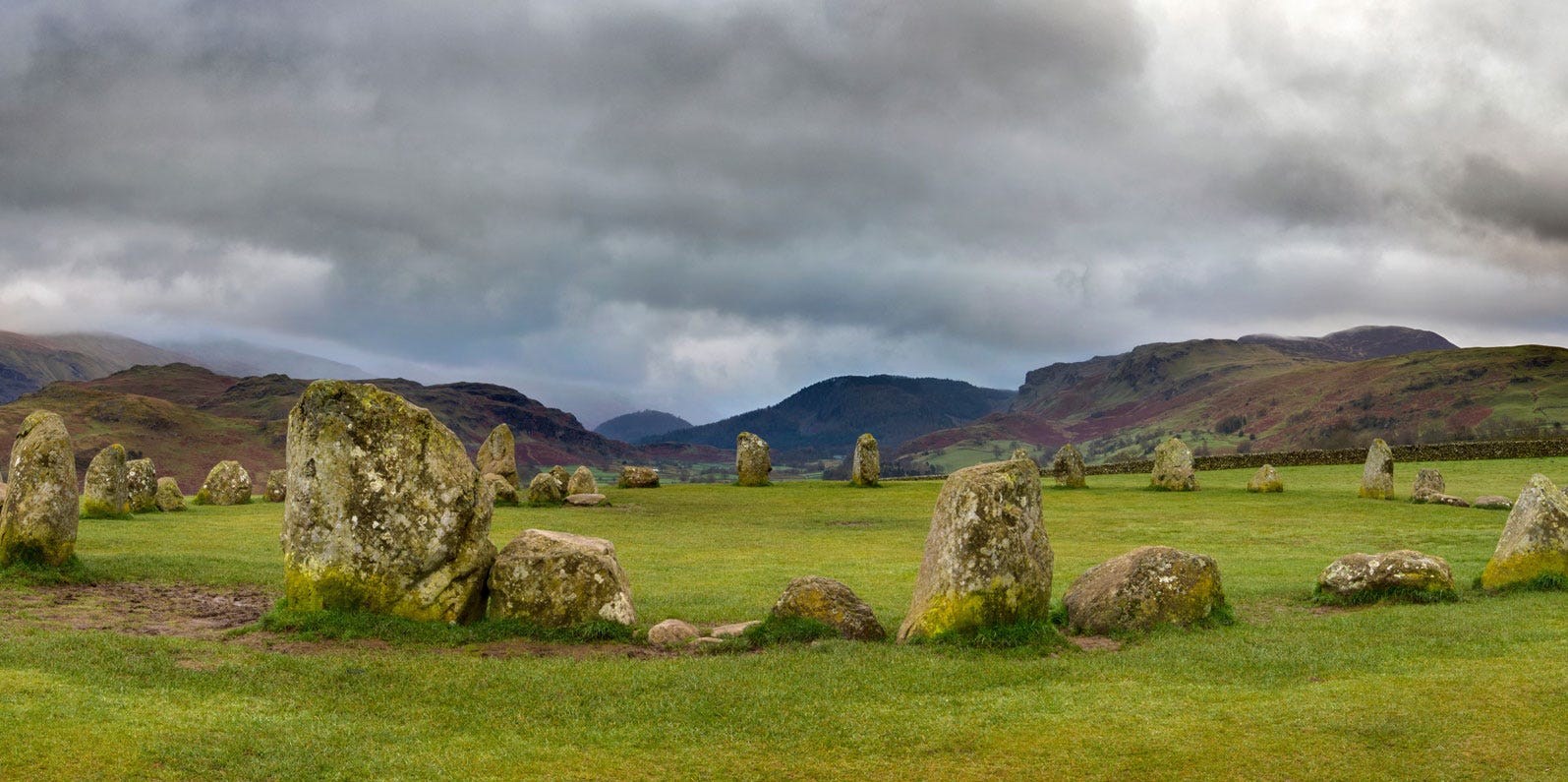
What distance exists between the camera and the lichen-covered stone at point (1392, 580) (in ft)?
64.2

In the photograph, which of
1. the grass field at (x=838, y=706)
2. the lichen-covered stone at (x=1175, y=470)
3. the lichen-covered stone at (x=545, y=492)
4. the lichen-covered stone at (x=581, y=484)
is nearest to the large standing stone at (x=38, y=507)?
the grass field at (x=838, y=706)

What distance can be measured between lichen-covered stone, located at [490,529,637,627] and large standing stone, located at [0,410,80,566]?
11.7m

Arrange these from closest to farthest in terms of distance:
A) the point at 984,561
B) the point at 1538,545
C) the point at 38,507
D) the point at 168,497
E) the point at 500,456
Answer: the point at 984,561 < the point at 1538,545 < the point at 38,507 < the point at 168,497 < the point at 500,456

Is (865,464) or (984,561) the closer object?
(984,561)

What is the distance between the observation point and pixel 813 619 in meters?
17.0

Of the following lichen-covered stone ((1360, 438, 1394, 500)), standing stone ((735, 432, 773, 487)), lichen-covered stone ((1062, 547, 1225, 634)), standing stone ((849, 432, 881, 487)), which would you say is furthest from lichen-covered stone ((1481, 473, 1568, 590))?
standing stone ((735, 432, 773, 487))

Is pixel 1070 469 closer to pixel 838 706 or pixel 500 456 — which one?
pixel 500 456

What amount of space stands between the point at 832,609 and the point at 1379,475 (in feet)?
137

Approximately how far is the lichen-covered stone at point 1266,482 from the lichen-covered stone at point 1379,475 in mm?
5081

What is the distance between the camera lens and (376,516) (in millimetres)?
17422

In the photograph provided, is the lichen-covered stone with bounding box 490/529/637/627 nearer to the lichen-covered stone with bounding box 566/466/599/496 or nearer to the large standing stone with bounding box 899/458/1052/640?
the large standing stone with bounding box 899/458/1052/640

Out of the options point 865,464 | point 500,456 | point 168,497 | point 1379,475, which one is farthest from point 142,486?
point 1379,475

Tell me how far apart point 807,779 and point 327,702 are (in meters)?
6.63

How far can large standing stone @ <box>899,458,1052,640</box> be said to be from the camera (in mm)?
16219
